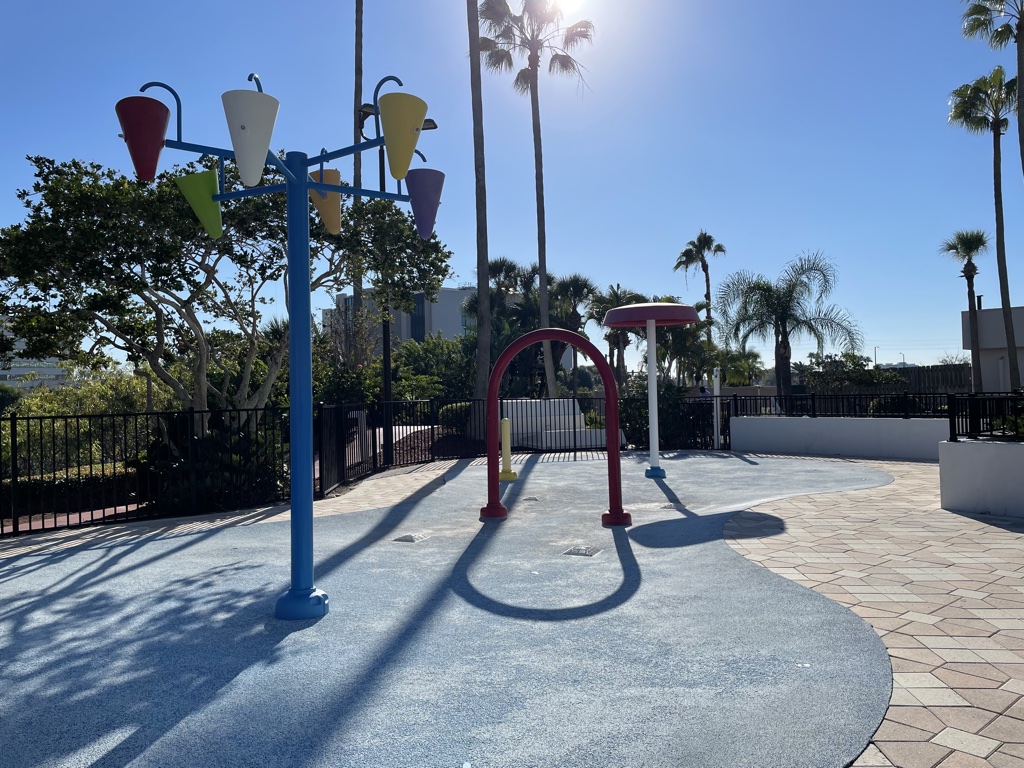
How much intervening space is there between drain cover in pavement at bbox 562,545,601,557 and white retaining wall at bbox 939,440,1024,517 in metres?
4.65

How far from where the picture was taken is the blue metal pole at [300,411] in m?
5.07

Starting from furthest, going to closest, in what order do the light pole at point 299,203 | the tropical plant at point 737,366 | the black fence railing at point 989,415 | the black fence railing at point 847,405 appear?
the tropical plant at point 737,366
the black fence railing at point 847,405
the black fence railing at point 989,415
the light pole at point 299,203

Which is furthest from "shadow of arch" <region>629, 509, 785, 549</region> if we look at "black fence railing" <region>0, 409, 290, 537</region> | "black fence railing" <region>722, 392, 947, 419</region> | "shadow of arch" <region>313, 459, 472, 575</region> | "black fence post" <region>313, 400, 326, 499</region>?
"black fence railing" <region>722, 392, 947, 419</region>

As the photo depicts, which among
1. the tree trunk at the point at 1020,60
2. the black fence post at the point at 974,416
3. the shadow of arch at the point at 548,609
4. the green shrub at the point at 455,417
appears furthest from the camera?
the tree trunk at the point at 1020,60

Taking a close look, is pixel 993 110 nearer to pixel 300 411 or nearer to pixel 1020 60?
pixel 1020 60

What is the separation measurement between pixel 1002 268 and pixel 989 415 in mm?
22577

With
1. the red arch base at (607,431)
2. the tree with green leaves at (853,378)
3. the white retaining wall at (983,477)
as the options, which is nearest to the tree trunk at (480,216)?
the red arch base at (607,431)

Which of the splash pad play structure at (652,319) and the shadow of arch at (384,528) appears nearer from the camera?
the shadow of arch at (384,528)

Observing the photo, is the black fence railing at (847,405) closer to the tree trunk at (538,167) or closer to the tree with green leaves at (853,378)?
the tree trunk at (538,167)

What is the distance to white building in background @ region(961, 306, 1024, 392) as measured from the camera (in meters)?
28.1

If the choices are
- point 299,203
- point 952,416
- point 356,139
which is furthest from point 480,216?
point 299,203

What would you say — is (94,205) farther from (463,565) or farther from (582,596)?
(582,596)

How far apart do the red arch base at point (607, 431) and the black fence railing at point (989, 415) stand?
13.0 ft

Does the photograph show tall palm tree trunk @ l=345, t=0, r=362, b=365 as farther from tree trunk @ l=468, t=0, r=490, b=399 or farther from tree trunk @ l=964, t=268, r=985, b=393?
tree trunk @ l=964, t=268, r=985, b=393
